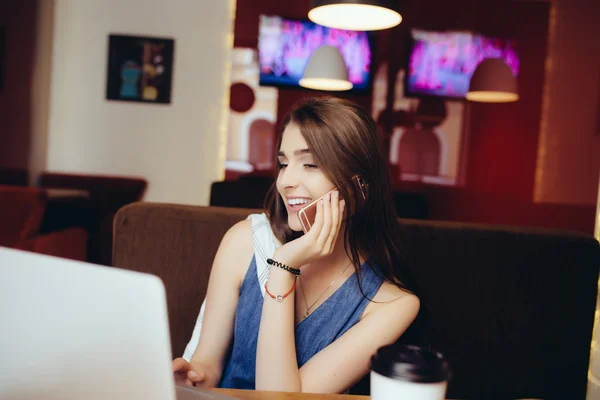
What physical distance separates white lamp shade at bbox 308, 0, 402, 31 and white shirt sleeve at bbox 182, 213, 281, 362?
1.27m

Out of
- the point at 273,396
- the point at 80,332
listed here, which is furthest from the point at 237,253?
the point at 80,332

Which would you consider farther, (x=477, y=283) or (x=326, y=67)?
(x=326, y=67)

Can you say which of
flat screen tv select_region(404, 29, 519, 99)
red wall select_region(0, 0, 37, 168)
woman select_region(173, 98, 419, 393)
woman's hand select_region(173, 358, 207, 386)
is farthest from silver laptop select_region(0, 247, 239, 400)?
flat screen tv select_region(404, 29, 519, 99)

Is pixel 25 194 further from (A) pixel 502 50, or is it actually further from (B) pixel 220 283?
(A) pixel 502 50

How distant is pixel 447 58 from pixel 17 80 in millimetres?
4041

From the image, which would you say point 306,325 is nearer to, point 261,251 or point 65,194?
point 261,251

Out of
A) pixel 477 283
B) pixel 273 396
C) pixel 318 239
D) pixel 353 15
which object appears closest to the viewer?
pixel 273 396

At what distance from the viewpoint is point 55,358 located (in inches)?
19.3

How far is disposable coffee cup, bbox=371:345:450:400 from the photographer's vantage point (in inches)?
20.0

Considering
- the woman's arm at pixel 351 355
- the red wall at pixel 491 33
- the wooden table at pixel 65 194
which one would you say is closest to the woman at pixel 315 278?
the woman's arm at pixel 351 355

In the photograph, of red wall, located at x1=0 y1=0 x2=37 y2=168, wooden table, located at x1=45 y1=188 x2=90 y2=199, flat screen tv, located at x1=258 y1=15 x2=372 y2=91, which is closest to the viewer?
wooden table, located at x1=45 y1=188 x2=90 y2=199

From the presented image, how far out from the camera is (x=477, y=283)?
1.70 metres

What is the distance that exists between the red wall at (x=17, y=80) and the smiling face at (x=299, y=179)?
415 cm

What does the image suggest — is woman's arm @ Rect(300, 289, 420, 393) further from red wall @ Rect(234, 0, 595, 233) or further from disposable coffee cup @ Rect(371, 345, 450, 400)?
red wall @ Rect(234, 0, 595, 233)
